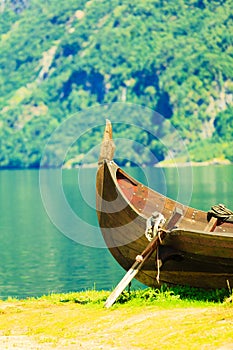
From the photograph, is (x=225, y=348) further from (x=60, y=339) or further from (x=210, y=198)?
(x=210, y=198)

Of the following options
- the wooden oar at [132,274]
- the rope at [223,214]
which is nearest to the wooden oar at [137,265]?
the wooden oar at [132,274]

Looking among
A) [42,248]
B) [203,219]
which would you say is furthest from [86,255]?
[203,219]

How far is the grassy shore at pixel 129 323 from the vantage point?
591 inches

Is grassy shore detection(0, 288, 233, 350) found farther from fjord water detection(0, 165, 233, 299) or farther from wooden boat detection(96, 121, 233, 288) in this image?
fjord water detection(0, 165, 233, 299)

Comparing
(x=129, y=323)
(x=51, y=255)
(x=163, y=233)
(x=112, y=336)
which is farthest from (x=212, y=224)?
(x=51, y=255)

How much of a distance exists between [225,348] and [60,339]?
3407 mm

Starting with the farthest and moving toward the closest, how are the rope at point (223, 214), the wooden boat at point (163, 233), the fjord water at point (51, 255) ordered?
the fjord water at point (51, 255), the rope at point (223, 214), the wooden boat at point (163, 233)

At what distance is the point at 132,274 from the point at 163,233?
116 centimetres

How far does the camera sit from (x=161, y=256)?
62.0 ft

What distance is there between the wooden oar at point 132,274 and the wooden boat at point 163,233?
0.09 metres

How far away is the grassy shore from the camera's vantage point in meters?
15.0

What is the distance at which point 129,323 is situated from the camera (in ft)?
54.3

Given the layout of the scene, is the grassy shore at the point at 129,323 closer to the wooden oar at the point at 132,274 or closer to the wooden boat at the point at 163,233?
the wooden oar at the point at 132,274

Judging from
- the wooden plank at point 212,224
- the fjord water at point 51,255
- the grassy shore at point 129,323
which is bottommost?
the fjord water at point 51,255
